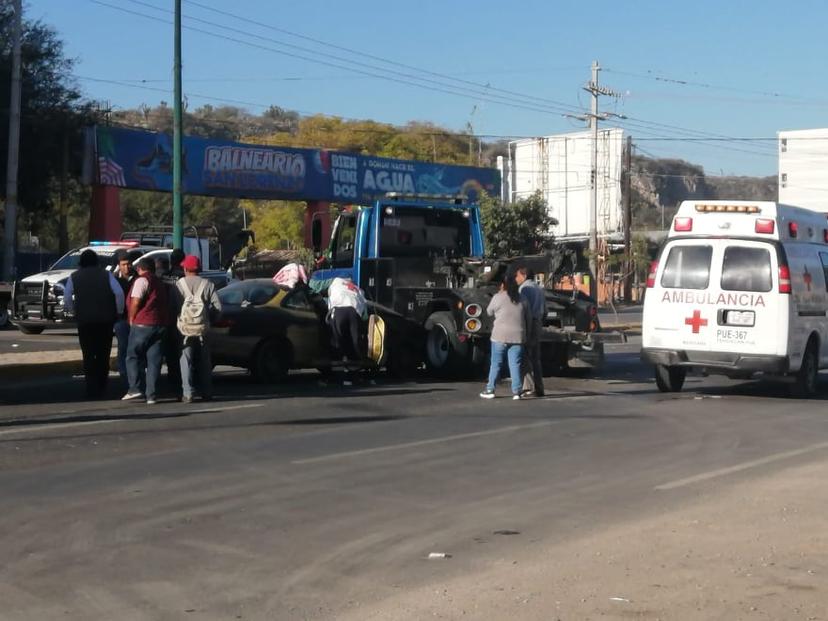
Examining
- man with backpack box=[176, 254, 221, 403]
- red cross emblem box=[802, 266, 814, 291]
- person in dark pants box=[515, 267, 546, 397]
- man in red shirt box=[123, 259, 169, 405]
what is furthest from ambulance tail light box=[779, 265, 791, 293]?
man in red shirt box=[123, 259, 169, 405]

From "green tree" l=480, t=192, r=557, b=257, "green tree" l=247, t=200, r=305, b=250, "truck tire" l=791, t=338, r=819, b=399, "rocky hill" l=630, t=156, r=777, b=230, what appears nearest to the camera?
"truck tire" l=791, t=338, r=819, b=399

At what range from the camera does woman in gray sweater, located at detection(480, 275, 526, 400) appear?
15.9 metres

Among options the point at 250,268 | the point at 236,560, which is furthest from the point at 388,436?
the point at 250,268

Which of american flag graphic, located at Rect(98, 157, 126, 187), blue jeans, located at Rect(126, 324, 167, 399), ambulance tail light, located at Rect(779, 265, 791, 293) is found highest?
american flag graphic, located at Rect(98, 157, 126, 187)

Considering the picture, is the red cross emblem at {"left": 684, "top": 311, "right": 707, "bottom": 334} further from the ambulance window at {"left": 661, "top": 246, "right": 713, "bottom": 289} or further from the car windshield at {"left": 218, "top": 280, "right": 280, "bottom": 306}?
the car windshield at {"left": 218, "top": 280, "right": 280, "bottom": 306}

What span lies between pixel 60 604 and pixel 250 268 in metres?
46.3

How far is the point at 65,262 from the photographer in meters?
30.6

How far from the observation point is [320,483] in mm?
9992

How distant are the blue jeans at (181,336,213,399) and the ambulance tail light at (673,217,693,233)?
667cm

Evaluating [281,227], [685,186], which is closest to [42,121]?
[281,227]

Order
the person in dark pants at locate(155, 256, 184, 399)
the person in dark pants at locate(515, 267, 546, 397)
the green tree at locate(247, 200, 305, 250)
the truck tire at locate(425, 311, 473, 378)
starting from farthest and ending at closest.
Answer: the green tree at locate(247, 200, 305, 250), the truck tire at locate(425, 311, 473, 378), the person in dark pants at locate(515, 267, 546, 397), the person in dark pants at locate(155, 256, 184, 399)

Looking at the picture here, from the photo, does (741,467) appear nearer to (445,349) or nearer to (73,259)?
(445,349)

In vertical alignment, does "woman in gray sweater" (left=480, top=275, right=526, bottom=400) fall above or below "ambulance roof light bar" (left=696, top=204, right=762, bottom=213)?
below

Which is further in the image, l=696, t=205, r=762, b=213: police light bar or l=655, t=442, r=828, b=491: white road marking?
l=696, t=205, r=762, b=213: police light bar
